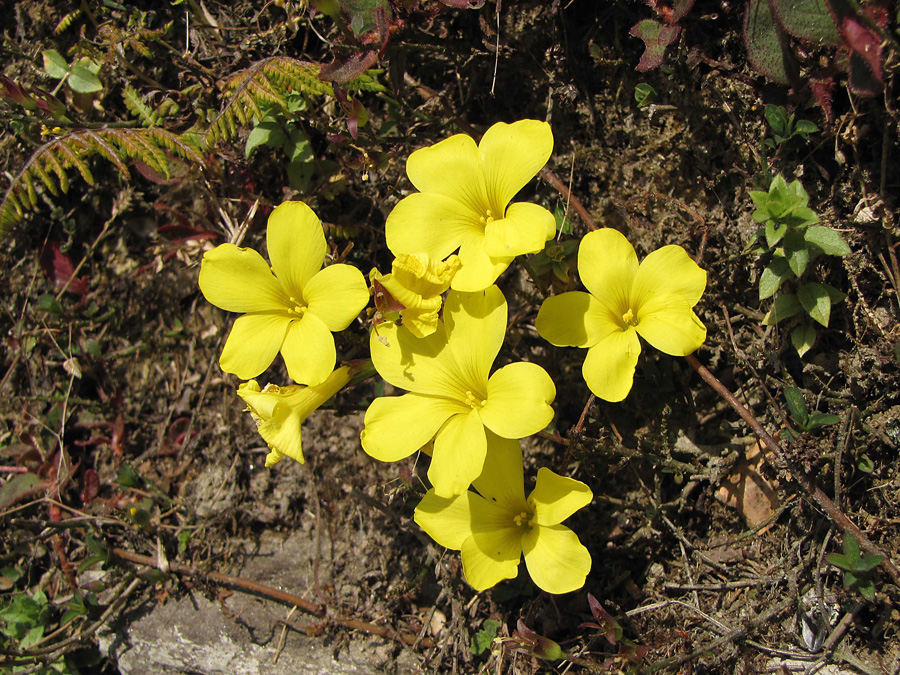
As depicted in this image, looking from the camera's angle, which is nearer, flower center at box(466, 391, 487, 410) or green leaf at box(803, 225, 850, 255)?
green leaf at box(803, 225, 850, 255)

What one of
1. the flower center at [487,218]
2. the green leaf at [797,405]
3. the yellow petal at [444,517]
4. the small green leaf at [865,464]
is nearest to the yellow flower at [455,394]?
the yellow petal at [444,517]

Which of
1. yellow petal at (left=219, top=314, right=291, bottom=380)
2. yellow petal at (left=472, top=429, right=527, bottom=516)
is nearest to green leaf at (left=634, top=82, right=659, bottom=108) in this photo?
yellow petal at (left=472, top=429, right=527, bottom=516)

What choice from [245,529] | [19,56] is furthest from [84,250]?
[245,529]

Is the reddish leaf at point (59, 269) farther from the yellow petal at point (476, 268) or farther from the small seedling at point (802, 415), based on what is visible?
the small seedling at point (802, 415)

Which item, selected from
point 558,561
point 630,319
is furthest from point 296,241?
point 558,561

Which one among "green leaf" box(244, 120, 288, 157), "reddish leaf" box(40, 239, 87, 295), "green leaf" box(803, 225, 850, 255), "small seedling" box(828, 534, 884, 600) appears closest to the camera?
"small seedling" box(828, 534, 884, 600)

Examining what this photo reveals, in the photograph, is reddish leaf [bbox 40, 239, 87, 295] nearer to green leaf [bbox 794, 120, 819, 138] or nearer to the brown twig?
the brown twig

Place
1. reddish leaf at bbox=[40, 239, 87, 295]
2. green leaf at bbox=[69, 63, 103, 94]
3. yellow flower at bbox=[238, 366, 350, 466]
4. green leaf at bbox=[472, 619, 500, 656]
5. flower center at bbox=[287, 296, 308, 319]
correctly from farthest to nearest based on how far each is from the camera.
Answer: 1. reddish leaf at bbox=[40, 239, 87, 295]
2. green leaf at bbox=[69, 63, 103, 94]
3. green leaf at bbox=[472, 619, 500, 656]
4. flower center at bbox=[287, 296, 308, 319]
5. yellow flower at bbox=[238, 366, 350, 466]
